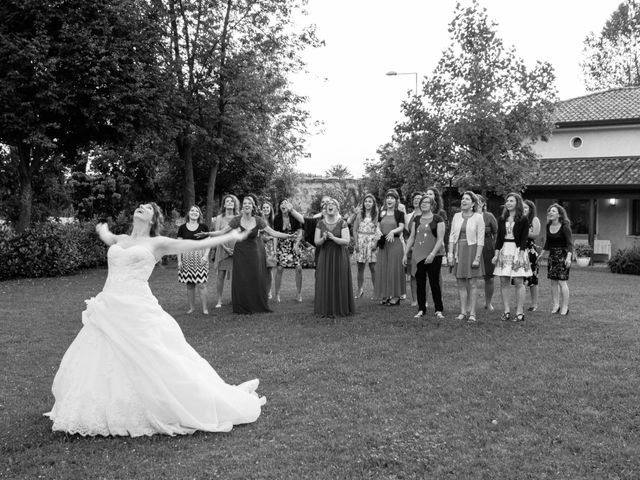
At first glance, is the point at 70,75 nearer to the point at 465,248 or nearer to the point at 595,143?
the point at 465,248

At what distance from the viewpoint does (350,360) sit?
24.5 ft

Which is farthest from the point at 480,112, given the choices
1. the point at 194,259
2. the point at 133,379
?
the point at 133,379

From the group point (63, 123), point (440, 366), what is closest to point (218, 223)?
point (440, 366)

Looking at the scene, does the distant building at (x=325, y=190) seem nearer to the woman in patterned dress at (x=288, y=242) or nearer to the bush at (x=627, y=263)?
the bush at (x=627, y=263)

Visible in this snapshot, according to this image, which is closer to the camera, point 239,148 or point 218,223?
point 218,223

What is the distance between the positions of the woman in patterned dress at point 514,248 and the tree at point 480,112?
33.7 ft

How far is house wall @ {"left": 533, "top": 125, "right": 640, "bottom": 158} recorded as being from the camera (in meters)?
27.3

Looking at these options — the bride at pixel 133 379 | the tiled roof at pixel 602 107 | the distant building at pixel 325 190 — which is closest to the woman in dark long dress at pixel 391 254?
the bride at pixel 133 379

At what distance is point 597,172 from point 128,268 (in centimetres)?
2588

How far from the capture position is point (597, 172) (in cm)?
2664

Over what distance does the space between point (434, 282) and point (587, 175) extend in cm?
1960

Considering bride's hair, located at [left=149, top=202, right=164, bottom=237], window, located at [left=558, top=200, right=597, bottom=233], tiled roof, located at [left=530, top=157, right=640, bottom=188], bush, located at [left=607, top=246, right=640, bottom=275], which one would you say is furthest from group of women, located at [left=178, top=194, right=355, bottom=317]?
window, located at [left=558, top=200, right=597, bottom=233]

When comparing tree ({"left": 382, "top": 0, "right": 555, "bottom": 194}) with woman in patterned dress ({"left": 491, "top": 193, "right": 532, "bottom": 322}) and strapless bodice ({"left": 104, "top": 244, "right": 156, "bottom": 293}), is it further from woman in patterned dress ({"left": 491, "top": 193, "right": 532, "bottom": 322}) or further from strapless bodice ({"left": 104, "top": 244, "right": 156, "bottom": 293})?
strapless bodice ({"left": 104, "top": 244, "right": 156, "bottom": 293})

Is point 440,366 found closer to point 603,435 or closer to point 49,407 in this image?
point 603,435
